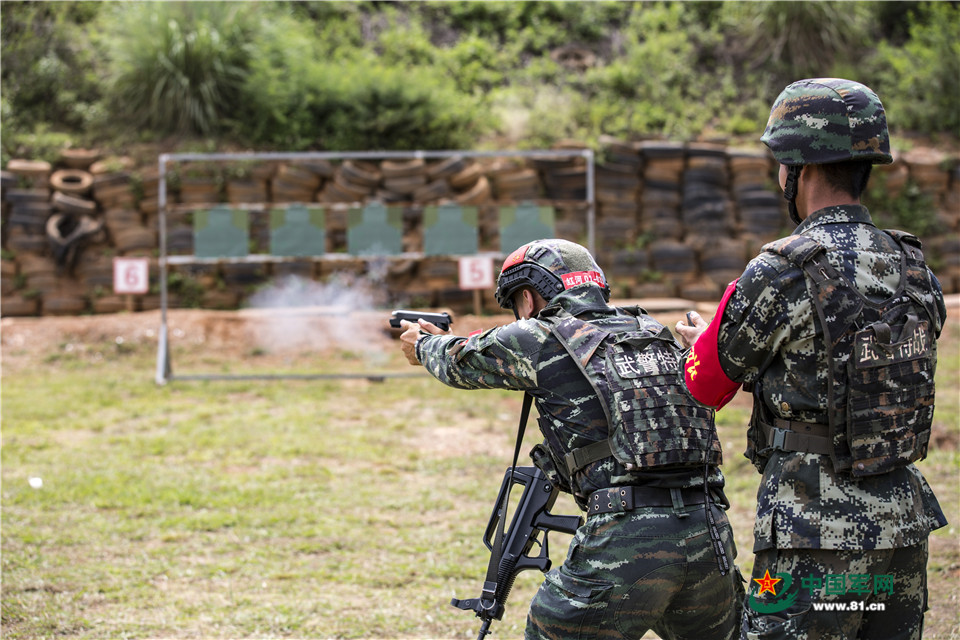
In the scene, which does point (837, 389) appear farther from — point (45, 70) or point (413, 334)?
point (45, 70)

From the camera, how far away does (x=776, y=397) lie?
2.36m

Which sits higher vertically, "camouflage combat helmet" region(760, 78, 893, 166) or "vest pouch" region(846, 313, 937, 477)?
"camouflage combat helmet" region(760, 78, 893, 166)

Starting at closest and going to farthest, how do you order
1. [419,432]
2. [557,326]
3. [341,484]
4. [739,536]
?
[557,326] → [739,536] → [341,484] → [419,432]

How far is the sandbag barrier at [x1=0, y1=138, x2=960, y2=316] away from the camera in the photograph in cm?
1330

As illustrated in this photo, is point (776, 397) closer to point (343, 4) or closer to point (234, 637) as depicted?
point (234, 637)

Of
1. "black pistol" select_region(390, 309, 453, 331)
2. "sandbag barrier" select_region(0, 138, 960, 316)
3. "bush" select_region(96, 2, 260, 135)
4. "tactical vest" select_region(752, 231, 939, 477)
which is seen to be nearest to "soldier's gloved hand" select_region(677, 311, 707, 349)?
"tactical vest" select_region(752, 231, 939, 477)

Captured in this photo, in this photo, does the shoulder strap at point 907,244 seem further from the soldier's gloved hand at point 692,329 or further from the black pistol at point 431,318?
the black pistol at point 431,318

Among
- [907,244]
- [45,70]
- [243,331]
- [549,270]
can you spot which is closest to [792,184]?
[907,244]

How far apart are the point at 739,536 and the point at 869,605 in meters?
3.68

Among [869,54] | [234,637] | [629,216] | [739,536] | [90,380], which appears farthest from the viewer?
[869,54]

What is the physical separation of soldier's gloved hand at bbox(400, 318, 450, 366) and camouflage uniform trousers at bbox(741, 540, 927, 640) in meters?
1.43

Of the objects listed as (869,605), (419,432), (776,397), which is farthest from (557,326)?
(419,432)

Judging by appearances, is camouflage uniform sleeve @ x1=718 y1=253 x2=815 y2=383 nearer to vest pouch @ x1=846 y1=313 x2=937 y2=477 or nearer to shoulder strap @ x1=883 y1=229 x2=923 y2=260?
vest pouch @ x1=846 y1=313 x2=937 y2=477

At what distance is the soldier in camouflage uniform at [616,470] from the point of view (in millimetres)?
2615
